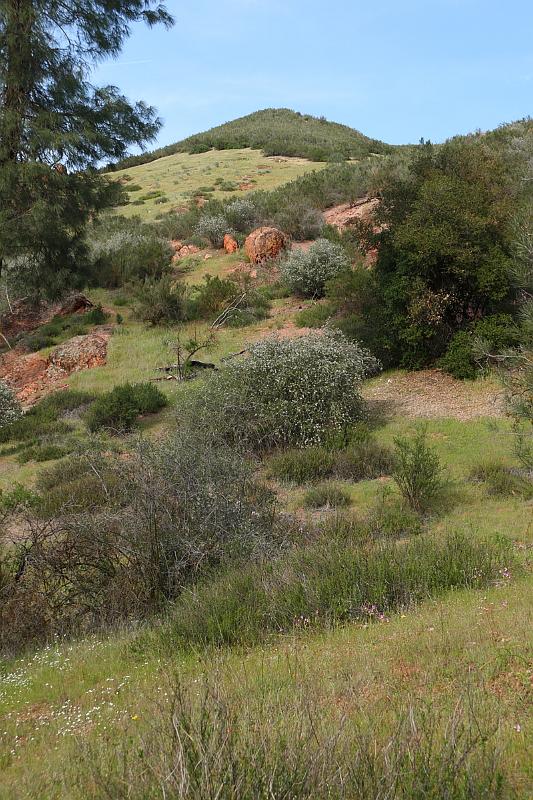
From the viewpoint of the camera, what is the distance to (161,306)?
2025 centimetres

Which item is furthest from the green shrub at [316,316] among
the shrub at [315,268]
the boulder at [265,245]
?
the boulder at [265,245]

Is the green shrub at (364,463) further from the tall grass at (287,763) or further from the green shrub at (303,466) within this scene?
the tall grass at (287,763)

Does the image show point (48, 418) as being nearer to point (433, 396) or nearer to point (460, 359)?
point (433, 396)

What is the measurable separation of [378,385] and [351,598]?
9.38m

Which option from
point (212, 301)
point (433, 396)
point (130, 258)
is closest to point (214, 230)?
point (130, 258)

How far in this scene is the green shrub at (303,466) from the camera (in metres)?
10.3

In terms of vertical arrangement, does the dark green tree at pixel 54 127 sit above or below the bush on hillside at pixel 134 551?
above

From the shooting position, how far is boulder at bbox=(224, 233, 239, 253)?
1024 inches

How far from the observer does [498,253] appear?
13.5 metres

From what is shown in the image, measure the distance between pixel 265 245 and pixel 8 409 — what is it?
12.5 m

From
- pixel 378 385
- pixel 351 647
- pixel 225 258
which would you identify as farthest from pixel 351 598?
pixel 225 258

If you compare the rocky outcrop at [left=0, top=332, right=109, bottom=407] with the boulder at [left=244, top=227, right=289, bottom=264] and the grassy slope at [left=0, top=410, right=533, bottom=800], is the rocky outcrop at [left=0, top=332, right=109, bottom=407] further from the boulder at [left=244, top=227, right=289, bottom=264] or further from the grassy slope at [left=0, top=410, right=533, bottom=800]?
the grassy slope at [left=0, top=410, right=533, bottom=800]

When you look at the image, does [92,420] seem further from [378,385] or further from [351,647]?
[351,647]

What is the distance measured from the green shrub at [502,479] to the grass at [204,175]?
27794mm
